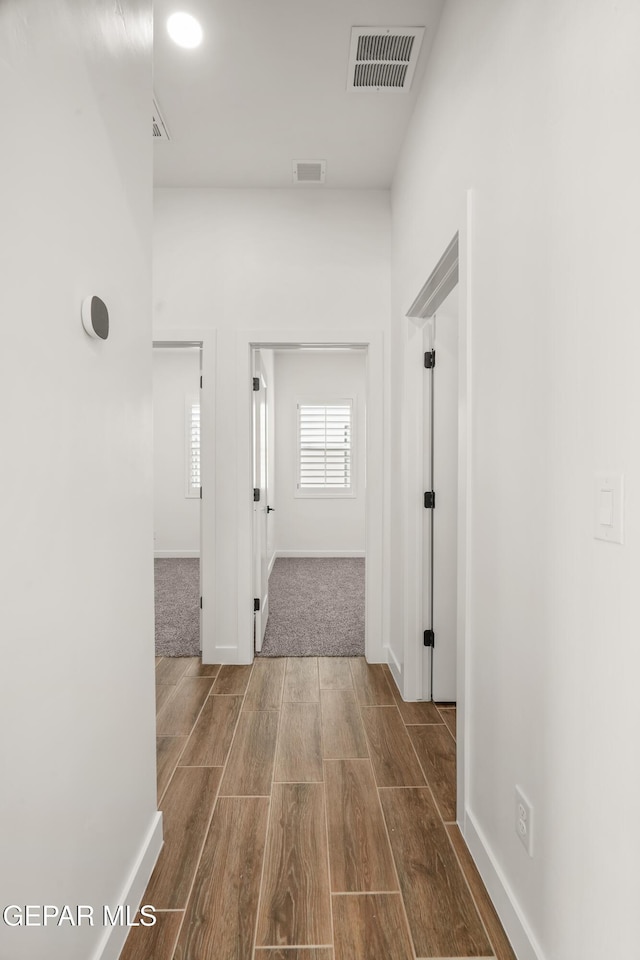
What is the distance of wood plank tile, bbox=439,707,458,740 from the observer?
8.21 feet

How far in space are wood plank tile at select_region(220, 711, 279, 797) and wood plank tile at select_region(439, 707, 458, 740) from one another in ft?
2.60

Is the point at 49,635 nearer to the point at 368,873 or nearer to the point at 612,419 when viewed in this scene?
the point at 612,419

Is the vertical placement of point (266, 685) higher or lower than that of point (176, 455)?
lower

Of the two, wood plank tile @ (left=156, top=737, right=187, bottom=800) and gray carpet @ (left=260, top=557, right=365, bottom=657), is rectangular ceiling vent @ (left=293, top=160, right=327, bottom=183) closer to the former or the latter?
gray carpet @ (left=260, top=557, right=365, bottom=657)

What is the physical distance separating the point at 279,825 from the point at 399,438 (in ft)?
6.19

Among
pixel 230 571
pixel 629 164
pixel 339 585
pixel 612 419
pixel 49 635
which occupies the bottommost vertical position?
pixel 339 585

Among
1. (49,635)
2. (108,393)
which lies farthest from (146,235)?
(49,635)

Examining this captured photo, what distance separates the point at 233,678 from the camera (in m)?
3.13

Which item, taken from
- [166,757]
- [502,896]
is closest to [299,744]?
[166,757]

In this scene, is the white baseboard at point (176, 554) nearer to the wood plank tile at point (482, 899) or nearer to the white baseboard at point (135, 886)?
the white baseboard at point (135, 886)

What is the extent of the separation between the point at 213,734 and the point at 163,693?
1.87ft

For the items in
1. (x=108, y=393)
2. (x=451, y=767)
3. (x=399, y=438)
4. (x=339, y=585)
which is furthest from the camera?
(x=339, y=585)

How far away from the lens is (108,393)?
4.33 feet

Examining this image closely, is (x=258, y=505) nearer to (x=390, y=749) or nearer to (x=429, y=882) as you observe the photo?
(x=390, y=749)
